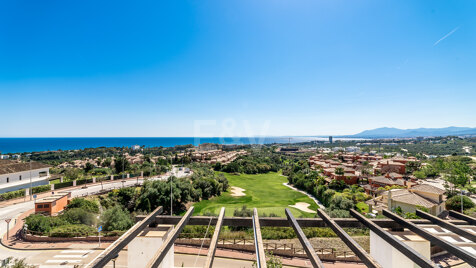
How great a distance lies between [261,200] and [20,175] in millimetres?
30531

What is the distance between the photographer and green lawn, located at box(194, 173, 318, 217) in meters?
23.1

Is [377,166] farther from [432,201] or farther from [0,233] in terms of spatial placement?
[0,233]

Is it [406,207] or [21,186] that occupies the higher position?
[21,186]

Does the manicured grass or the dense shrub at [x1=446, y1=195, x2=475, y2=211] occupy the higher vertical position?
the dense shrub at [x1=446, y1=195, x2=475, y2=211]

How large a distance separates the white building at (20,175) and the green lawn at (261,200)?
20.2 metres

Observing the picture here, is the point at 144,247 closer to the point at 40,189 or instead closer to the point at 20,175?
the point at 40,189

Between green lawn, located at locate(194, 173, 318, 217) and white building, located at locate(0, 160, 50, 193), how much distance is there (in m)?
20.2

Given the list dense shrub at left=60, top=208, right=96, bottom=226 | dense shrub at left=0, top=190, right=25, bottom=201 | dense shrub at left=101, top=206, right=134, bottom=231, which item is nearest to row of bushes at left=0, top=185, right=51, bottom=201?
dense shrub at left=0, top=190, right=25, bottom=201

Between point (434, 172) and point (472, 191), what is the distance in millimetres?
15161

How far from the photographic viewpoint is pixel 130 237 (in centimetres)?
306

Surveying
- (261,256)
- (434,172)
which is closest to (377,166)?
(434,172)

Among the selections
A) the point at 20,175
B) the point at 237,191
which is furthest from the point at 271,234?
the point at 20,175

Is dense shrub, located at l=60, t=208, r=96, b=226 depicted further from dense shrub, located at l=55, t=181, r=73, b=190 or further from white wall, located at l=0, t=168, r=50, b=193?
white wall, located at l=0, t=168, r=50, b=193

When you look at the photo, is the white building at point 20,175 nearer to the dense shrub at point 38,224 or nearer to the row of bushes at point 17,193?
the row of bushes at point 17,193
